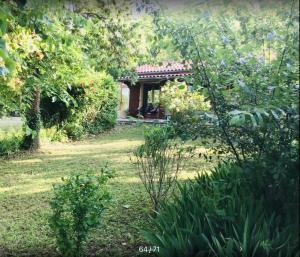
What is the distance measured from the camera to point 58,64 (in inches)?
303

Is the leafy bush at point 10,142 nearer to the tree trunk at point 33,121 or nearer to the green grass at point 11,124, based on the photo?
the tree trunk at point 33,121

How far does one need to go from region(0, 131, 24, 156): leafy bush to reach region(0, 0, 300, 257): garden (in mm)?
2928

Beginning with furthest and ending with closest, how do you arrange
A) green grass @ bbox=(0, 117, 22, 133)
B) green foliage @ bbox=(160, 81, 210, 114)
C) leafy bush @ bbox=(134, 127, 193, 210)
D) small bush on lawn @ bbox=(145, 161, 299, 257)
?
green grass @ bbox=(0, 117, 22, 133), leafy bush @ bbox=(134, 127, 193, 210), green foliage @ bbox=(160, 81, 210, 114), small bush on lawn @ bbox=(145, 161, 299, 257)

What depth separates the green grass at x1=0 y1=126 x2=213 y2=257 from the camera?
387 cm

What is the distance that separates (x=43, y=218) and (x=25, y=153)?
5.72m

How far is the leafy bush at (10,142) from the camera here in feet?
32.4

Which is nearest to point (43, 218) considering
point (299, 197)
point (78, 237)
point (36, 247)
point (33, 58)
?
point (36, 247)

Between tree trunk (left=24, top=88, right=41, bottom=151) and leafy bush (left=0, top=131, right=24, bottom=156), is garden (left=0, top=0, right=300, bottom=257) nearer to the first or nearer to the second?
leafy bush (left=0, top=131, right=24, bottom=156)

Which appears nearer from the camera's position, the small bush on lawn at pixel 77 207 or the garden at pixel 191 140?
the garden at pixel 191 140

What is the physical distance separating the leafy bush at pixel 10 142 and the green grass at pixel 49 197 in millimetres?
510

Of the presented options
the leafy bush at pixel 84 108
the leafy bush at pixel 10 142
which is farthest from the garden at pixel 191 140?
the leafy bush at pixel 84 108

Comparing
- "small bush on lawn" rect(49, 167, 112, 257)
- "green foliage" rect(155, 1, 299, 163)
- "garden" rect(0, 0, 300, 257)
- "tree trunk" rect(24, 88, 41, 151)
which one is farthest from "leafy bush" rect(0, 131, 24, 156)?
"green foliage" rect(155, 1, 299, 163)

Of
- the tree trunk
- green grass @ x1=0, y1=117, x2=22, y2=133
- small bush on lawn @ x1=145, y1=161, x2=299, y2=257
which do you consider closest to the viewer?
small bush on lawn @ x1=145, y1=161, x2=299, y2=257

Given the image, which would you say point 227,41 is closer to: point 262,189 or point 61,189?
point 262,189
